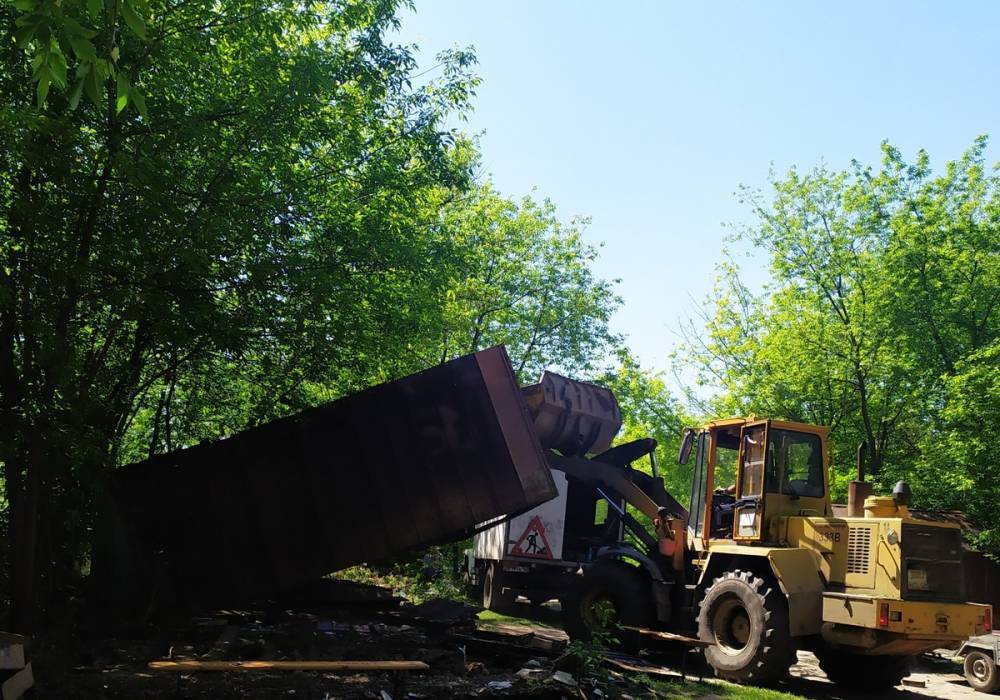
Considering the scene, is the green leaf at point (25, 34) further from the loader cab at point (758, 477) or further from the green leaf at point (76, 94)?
the loader cab at point (758, 477)

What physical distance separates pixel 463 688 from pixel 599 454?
18.4 feet

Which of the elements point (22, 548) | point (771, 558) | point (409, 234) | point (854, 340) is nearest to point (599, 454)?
point (771, 558)

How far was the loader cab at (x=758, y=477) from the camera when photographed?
10555 millimetres

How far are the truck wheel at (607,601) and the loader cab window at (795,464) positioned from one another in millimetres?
2443

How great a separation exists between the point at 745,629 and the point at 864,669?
1.67 meters

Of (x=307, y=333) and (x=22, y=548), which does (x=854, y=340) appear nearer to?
(x=307, y=333)

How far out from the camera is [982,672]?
11.4m

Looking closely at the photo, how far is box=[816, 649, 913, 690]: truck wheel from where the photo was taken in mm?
9961

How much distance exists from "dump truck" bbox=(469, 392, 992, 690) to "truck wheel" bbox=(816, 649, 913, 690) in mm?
16

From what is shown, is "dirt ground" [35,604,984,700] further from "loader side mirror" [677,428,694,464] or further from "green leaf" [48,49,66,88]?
"green leaf" [48,49,66,88]

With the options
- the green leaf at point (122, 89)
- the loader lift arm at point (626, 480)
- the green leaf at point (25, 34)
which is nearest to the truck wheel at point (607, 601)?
the loader lift arm at point (626, 480)

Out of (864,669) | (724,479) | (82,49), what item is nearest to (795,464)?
(724,479)

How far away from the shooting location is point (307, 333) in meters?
10.9

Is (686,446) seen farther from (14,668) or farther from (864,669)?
(14,668)
